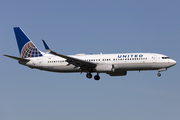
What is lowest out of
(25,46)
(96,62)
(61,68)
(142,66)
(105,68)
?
(105,68)

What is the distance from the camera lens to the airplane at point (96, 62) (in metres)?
54.7

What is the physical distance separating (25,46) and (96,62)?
1553 cm

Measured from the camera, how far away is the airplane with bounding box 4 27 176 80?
180 ft

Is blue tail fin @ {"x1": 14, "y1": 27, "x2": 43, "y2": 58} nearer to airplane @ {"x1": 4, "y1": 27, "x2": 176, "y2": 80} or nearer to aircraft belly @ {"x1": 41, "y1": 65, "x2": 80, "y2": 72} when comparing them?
airplane @ {"x1": 4, "y1": 27, "x2": 176, "y2": 80}

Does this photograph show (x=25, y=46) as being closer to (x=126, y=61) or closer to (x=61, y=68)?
(x=61, y=68)

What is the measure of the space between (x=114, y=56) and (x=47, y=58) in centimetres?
1292

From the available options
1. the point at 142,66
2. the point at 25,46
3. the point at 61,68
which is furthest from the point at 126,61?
the point at 25,46

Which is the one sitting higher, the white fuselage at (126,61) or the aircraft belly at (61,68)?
the white fuselage at (126,61)

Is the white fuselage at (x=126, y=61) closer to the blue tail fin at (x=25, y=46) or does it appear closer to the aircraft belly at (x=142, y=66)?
the aircraft belly at (x=142, y=66)

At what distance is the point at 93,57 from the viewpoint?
2285 inches

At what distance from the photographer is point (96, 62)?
57406mm

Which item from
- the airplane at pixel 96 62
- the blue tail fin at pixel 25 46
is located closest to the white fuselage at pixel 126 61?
the airplane at pixel 96 62

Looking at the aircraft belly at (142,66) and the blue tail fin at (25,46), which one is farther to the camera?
the blue tail fin at (25,46)

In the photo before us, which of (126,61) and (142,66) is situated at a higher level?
(126,61)
